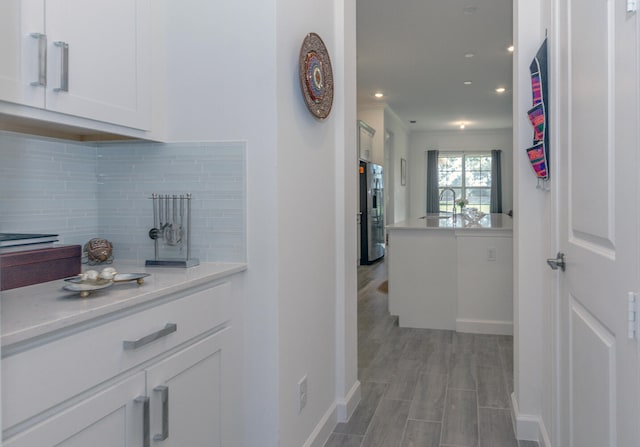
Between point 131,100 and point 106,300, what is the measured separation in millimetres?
772

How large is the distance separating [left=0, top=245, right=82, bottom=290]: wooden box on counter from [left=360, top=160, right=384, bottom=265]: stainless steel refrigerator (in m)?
6.62

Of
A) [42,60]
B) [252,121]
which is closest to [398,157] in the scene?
[252,121]

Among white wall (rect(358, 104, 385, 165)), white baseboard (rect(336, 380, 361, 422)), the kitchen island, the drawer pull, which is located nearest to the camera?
the drawer pull

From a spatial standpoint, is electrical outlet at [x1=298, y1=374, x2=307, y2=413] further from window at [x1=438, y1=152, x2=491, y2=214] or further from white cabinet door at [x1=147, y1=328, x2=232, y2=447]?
window at [x1=438, y1=152, x2=491, y2=214]

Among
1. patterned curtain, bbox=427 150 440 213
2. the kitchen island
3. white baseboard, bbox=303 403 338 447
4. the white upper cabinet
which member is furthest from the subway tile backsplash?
patterned curtain, bbox=427 150 440 213

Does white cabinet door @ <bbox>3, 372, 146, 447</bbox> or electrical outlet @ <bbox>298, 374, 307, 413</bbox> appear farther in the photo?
electrical outlet @ <bbox>298, 374, 307, 413</bbox>

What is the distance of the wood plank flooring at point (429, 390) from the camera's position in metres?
2.42

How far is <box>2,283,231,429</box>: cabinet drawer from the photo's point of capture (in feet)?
3.06

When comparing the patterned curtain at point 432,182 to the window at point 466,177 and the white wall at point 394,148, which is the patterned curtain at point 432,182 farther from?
the white wall at point 394,148

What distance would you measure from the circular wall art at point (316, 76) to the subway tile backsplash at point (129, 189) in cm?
41

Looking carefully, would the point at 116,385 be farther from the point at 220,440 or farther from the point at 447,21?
the point at 447,21

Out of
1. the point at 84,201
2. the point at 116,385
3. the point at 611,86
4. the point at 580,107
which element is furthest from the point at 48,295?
the point at 580,107

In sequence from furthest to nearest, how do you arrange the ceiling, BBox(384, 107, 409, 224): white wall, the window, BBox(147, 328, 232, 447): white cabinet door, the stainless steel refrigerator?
the window < BBox(384, 107, 409, 224): white wall < the stainless steel refrigerator < the ceiling < BBox(147, 328, 232, 447): white cabinet door

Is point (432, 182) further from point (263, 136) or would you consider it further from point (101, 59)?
point (101, 59)
